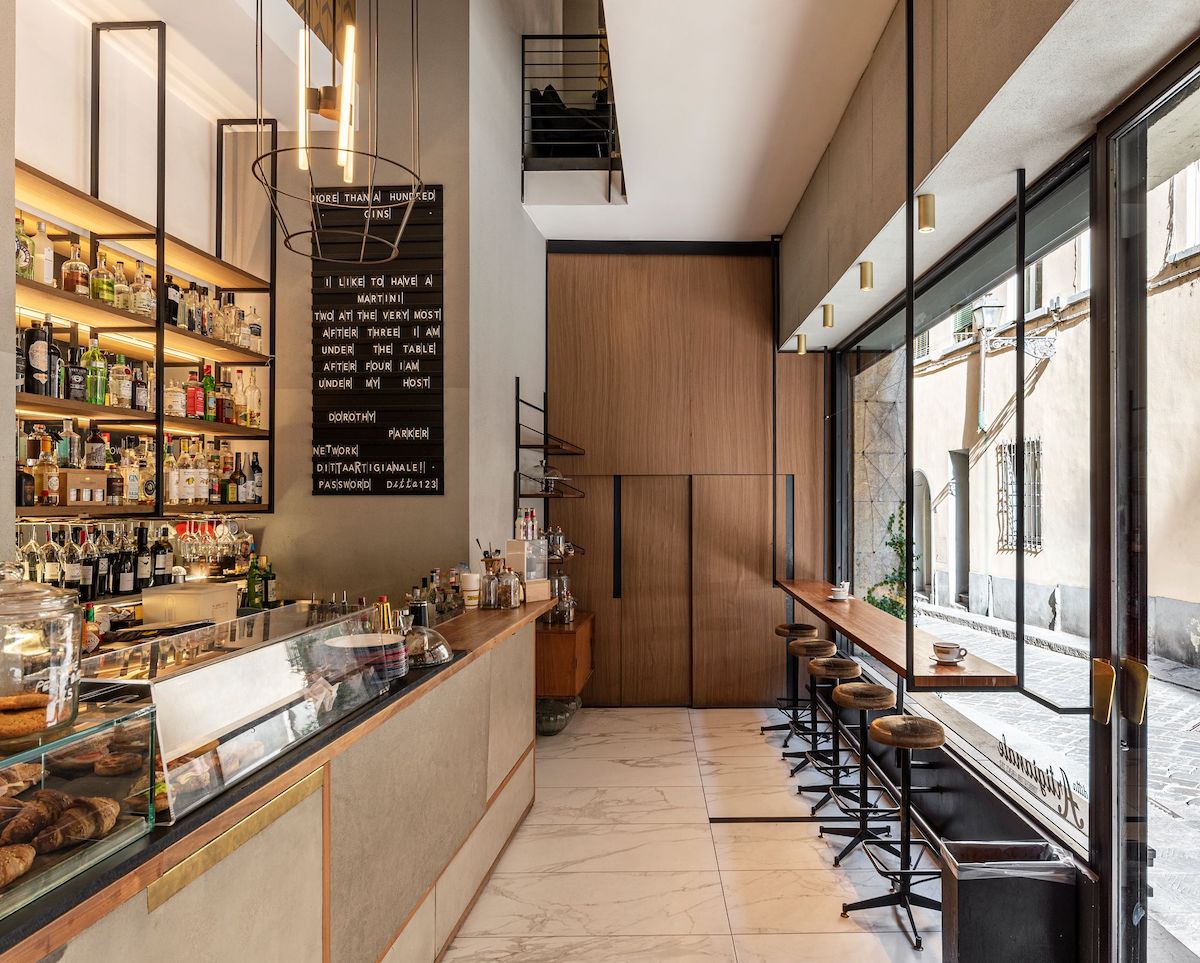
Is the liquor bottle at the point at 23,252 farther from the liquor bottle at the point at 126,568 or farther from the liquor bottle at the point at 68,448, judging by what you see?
the liquor bottle at the point at 126,568

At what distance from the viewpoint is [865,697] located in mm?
3719

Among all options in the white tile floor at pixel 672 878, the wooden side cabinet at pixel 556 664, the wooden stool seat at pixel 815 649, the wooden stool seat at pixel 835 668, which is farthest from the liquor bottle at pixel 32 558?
the wooden stool seat at pixel 815 649

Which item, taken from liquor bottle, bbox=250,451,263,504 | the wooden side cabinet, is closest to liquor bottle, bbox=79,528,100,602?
liquor bottle, bbox=250,451,263,504

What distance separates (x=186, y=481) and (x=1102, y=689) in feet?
11.9

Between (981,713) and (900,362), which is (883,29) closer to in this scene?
(900,362)

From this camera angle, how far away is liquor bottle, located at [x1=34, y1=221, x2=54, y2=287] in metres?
2.93

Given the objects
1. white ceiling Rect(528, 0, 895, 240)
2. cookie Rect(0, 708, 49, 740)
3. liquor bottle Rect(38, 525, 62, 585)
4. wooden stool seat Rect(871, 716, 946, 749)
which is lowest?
wooden stool seat Rect(871, 716, 946, 749)

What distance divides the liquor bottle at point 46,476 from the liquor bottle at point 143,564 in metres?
0.57

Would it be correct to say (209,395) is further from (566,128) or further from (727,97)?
(566,128)

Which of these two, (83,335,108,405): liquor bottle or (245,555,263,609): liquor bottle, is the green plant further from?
(83,335,108,405): liquor bottle

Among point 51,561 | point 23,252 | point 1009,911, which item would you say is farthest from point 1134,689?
point 23,252

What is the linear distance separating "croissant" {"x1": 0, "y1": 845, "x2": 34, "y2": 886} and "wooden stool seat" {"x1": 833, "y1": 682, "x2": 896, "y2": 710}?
10.9 feet

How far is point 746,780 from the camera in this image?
14.9 ft

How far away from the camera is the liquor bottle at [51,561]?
117 inches
